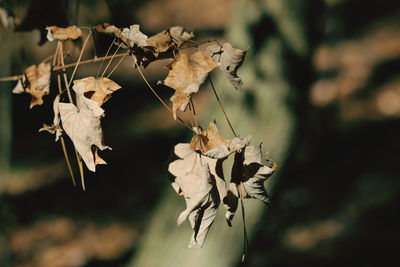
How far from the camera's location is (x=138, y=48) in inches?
27.5

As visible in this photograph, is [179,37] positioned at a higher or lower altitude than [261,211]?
higher

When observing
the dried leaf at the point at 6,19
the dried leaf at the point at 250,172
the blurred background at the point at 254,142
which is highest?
the dried leaf at the point at 6,19

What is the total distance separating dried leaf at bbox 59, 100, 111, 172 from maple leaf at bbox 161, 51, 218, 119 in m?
0.15

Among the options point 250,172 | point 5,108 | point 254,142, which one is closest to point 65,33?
point 250,172

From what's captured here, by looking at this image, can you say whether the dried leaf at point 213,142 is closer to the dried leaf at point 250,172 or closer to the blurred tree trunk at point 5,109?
the dried leaf at point 250,172

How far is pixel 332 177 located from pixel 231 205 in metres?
3.45

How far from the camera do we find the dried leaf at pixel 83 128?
2.35 ft

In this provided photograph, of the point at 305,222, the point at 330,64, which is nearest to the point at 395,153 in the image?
the point at 305,222

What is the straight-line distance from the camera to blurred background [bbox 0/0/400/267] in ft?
5.56

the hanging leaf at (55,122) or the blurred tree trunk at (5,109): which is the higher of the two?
the hanging leaf at (55,122)

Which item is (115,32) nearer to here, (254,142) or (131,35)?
(131,35)

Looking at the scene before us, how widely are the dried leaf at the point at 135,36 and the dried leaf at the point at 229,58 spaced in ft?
0.39

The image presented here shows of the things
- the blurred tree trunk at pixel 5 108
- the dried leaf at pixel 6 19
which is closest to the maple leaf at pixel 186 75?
the dried leaf at pixel 6 19

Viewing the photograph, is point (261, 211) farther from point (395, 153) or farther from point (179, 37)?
point (395, 153)
